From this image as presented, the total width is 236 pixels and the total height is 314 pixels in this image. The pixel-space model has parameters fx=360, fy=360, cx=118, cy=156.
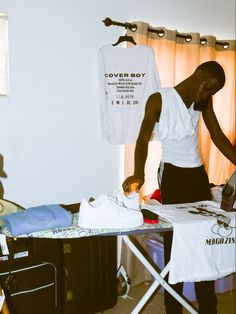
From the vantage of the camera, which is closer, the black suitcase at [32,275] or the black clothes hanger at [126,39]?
the black suitcase at [32,275]

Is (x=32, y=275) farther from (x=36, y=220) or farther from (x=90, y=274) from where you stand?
(x=90, y=274)

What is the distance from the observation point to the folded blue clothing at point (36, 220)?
4.61 ft

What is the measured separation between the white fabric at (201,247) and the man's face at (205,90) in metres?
0.63

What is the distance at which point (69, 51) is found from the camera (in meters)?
2.49

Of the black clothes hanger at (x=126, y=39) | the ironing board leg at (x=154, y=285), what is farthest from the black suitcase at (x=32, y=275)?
the black clothes hanger at (x=126, y=39)

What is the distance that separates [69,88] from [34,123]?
13.7 inches

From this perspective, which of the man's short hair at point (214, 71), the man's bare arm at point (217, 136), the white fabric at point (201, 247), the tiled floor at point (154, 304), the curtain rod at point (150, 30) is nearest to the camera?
the white fabric at point (201, 247)

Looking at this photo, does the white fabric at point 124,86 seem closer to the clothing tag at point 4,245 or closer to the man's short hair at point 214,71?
the man's short hair at point 214,71

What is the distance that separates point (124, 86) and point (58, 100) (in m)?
0.50

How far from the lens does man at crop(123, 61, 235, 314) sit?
71.7 inches

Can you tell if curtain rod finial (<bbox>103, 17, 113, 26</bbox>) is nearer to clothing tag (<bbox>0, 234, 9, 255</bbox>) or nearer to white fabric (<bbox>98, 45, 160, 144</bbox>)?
white fabric (<bbox>98, 45, 160, 144</bbox>)

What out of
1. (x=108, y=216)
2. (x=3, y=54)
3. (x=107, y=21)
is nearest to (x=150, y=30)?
(x=107, y=21)

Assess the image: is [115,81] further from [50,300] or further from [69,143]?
[50,300]

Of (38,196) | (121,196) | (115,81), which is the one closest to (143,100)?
(115,81)
